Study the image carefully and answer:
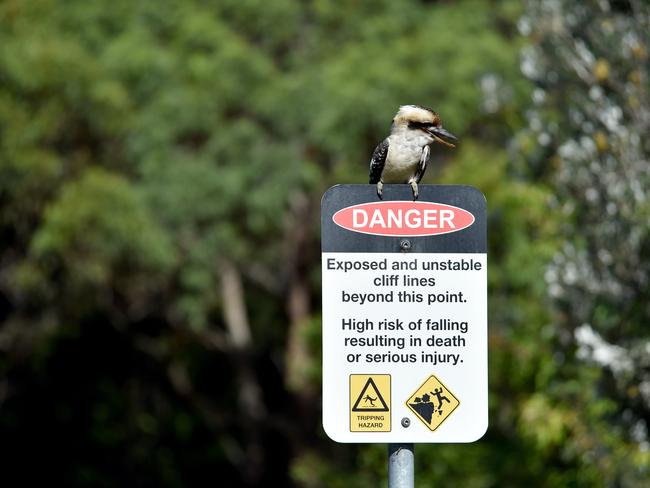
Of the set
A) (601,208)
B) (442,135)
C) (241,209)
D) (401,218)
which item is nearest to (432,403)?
(401,218)

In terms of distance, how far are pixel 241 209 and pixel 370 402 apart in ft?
32.2

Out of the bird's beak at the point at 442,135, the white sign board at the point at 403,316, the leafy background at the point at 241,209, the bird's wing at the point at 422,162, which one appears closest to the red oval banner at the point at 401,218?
the white sign board at the point at 403,316

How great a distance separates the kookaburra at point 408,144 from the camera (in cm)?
329

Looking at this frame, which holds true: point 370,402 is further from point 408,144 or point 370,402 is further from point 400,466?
point 408,144

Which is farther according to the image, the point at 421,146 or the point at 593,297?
the point at 593,297

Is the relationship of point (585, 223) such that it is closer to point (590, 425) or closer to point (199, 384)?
point (590, 425)

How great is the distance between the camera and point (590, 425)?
654cm

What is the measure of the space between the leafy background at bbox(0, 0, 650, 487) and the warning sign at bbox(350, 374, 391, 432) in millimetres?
3658

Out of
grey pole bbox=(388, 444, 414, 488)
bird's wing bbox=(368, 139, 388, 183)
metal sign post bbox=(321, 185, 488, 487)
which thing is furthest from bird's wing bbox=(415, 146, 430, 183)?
grey pole bbox=(388, 444, 414, 488)

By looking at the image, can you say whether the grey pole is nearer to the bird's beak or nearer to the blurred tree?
the bird's beak

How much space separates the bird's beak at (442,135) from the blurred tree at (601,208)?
2721mm

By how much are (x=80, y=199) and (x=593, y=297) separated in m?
6.20

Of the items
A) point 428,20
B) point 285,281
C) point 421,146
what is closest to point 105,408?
point 285,281

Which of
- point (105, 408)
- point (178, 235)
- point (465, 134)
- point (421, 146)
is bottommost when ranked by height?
point (105, 408)
